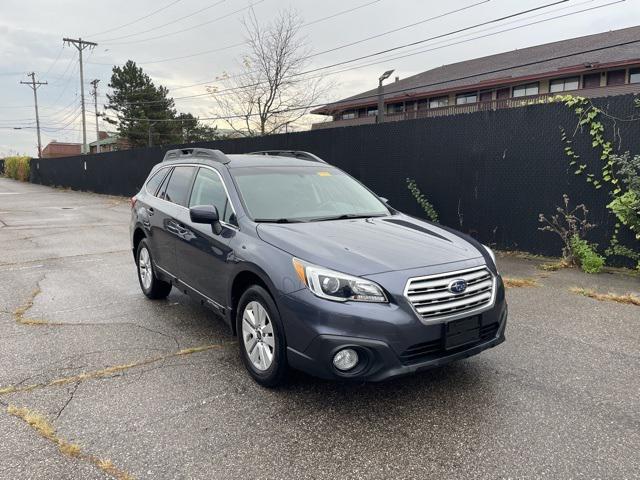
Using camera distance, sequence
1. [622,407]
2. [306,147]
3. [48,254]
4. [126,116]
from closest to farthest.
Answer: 1. [622,407]
2. [48,254]
3. [306,147]
4. [126,116]

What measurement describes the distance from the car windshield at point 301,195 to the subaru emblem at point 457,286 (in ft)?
4.16

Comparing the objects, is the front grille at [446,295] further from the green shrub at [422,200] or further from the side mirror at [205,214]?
the green shrub at [422,200]

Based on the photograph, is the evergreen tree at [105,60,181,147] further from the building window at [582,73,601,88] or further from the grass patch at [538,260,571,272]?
the grass patch at [538,260,571,272]

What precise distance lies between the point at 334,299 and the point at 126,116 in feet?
182

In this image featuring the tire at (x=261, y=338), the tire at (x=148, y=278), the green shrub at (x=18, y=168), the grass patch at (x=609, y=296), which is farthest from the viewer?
the green shrub at (x=18, y=168)

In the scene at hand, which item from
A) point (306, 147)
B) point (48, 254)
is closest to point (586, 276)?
point (306, 147)

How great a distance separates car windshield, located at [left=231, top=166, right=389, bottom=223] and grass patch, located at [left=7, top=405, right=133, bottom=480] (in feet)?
6.13

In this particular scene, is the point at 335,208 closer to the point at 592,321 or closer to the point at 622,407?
the point at 622,407

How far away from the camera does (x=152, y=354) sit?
400 centimetres

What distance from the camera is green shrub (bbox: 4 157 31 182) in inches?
1692

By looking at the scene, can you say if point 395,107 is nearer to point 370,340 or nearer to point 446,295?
point 446,295

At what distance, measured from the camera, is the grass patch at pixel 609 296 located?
5297mm

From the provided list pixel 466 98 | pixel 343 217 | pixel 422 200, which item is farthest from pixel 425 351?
pixel 466 98

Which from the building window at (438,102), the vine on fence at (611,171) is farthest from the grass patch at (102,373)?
the building window at (438,102)
